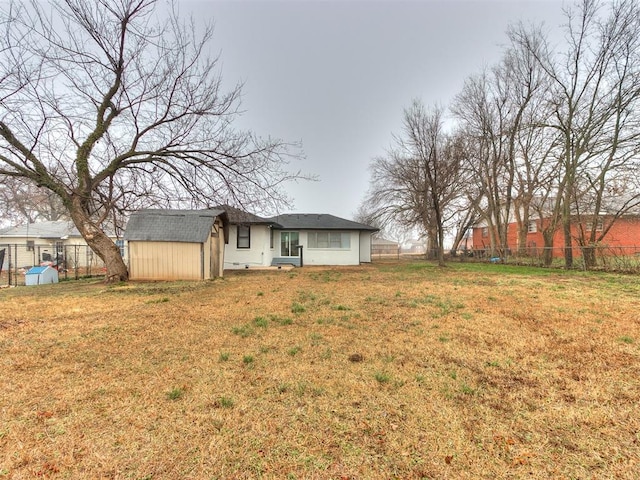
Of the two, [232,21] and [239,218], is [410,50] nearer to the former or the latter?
[232,21]

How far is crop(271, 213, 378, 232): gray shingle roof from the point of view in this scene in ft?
62.6

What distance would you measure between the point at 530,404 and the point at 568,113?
61.0 ft

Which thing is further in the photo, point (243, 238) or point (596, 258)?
point (243, 238)

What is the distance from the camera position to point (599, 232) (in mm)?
21547

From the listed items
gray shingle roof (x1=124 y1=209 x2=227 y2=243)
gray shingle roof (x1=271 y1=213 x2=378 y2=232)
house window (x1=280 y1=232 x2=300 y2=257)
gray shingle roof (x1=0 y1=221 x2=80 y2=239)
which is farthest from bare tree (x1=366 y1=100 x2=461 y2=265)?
gray shingle roof (x1=0 y1=221 x2=80 y2=239)

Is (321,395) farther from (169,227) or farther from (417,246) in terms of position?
(417,246)

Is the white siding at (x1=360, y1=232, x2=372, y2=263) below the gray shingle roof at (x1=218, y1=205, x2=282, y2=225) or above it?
below

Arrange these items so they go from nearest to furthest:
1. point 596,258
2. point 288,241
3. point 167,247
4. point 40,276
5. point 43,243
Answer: point 167,247 → point 40,276 → point 596,258 → point 288,241 → point 43,243

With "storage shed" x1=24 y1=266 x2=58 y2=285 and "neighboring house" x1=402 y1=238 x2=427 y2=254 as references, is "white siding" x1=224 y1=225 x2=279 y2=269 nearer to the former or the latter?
"storage shed" x1=24 y1=266 x2=58 y2=285

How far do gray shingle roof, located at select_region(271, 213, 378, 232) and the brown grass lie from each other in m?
13.4

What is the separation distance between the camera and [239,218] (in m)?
13.3

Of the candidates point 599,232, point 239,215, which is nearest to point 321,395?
point 239,215

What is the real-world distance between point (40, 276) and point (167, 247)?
5.78 metres

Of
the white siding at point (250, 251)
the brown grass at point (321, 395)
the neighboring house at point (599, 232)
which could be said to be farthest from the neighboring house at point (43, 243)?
the neighboring house at point (599, 232)
